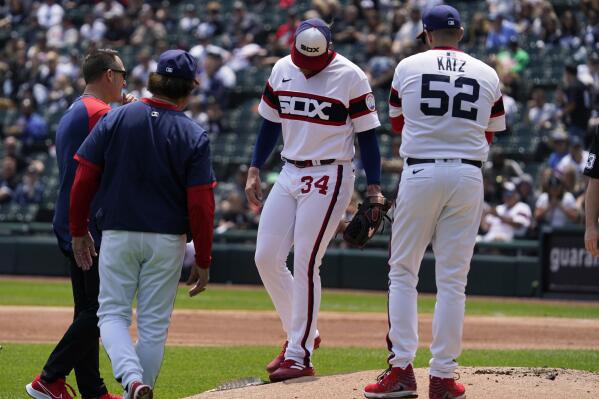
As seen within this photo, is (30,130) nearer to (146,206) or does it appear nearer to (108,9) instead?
(108,9)

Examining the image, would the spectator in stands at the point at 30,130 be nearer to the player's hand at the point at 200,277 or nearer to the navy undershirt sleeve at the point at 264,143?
the navy undershirt sleeve at the point at 264,143

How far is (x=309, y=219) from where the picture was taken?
6.71 metres

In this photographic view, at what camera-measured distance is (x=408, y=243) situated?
6.01 m

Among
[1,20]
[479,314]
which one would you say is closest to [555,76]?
[479,314]

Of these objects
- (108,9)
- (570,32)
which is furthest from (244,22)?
(570,32)

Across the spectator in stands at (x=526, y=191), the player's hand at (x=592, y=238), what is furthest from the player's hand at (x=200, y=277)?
the spectator in stands at (x=526, y=191)

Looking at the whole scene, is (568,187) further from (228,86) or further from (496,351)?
(228,86)

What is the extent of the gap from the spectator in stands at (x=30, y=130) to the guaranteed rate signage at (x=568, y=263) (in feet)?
35.2

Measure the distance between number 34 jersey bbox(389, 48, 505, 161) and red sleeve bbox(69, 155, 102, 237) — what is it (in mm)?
1645

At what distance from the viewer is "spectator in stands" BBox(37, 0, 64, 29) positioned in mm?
25453

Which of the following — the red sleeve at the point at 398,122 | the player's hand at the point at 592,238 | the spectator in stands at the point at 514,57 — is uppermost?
the spectator in stands at the point at 514,57

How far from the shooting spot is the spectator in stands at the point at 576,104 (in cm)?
1662

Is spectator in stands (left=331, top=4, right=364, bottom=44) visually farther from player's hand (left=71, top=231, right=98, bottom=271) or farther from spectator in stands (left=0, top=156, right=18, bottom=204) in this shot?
player's hand (left=71, top=231, right=98, bottom=271)

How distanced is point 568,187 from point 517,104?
113 inches
